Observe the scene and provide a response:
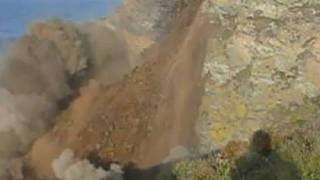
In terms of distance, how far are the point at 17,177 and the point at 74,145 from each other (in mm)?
2591

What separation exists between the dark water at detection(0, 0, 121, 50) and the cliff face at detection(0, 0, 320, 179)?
26627 mm

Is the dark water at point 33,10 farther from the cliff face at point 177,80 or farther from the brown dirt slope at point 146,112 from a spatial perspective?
the brown dirt slope at point 146,112

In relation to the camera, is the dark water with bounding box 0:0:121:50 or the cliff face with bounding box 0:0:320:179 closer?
the cliff face with bounding box 0:0:320:179

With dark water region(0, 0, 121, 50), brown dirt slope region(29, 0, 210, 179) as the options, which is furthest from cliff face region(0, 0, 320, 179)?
dark water region(0, 0, 121, 50)

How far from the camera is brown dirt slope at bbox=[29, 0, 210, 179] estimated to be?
3039cm

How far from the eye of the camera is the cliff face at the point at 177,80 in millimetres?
26344

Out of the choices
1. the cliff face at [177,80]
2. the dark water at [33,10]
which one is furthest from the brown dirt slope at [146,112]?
the dark water at [33,10]

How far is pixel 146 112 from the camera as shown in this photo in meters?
32.1

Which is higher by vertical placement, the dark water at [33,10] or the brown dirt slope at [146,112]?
the brown dirt slope at [146,112]

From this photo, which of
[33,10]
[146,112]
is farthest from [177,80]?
[33,10]

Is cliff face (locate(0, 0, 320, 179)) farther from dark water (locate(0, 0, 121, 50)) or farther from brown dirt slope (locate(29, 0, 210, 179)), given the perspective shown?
dark water (locate(0, 0, 121, 50))

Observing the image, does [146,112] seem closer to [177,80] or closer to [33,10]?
[177,80]

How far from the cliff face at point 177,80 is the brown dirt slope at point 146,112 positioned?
5 cm

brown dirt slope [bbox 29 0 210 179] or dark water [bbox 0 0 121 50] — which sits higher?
brown dirt slope [bbox 29 0 210 179]
